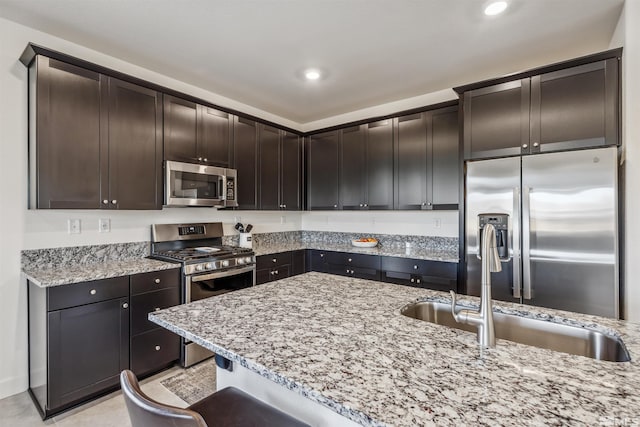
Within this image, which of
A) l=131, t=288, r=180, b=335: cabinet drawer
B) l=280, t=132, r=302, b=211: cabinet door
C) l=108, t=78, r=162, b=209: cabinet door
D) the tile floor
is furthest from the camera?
l=280, t=132, r=302, b=211: cabinet door

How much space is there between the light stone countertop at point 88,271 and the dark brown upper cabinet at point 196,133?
101 cm

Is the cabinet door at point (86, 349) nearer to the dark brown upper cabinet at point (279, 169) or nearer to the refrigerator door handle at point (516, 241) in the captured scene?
the dark brown upper cabinet at point (279, 169)

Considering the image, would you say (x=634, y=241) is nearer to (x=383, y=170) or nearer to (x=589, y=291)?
(x=589, y=291)

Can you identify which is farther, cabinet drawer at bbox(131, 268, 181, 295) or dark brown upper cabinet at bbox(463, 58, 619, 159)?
cabinet drawer at bbox(131, 268, 181, 295)

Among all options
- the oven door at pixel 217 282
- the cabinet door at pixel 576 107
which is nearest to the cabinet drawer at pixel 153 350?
the oven door at pixel 217 282

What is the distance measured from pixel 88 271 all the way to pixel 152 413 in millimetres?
2040

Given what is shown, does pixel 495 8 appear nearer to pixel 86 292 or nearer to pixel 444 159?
pixel 444 159

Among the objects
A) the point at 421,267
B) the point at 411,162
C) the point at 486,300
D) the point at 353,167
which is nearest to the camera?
the point at 486,300

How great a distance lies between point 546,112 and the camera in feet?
8.19

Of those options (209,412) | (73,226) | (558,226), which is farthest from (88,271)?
(558,226)

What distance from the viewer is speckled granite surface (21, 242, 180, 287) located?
85.8 inches

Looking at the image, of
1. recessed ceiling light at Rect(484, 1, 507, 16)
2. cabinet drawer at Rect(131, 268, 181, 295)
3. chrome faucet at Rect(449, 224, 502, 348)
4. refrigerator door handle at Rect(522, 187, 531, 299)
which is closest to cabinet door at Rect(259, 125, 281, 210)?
cabinet drawer at Rect(131, 268, 181, 295)

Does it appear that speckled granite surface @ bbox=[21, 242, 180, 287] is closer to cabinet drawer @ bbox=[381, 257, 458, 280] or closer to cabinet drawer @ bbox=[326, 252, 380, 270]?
cabinet drawer @ bbox=[326, 252, 380, 270]

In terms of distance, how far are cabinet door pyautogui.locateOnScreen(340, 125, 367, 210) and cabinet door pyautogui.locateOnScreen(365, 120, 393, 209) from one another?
0.23 feet
